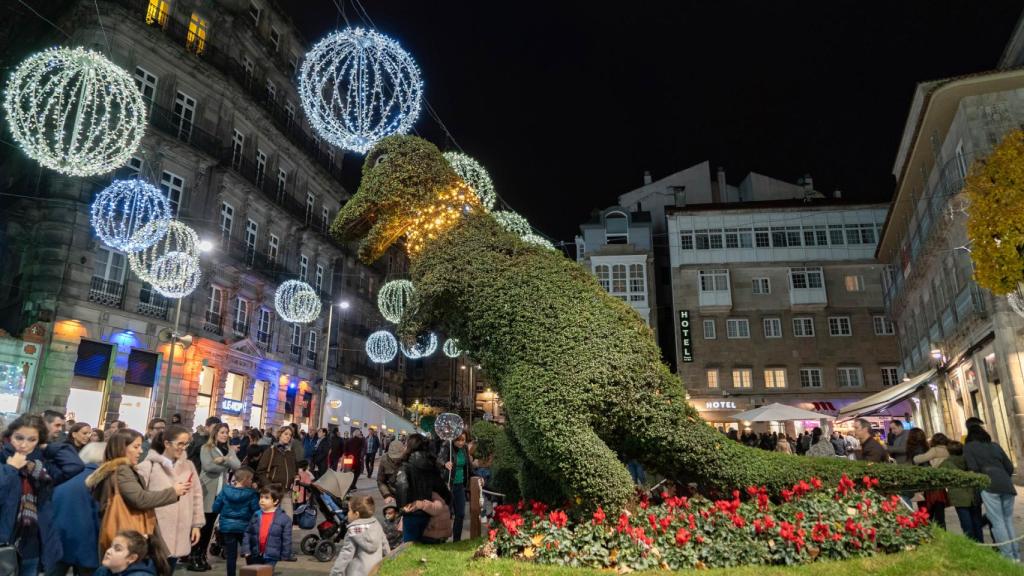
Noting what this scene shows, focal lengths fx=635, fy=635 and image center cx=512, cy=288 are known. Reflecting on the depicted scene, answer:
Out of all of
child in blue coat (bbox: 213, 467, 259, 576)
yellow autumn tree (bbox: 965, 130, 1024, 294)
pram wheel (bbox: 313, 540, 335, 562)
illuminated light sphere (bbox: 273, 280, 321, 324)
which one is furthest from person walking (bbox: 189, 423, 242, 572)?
illuminated light sphere (bbox: 273, 280, 321, 324)

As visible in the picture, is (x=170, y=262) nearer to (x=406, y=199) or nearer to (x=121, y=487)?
(x=406, y=199)

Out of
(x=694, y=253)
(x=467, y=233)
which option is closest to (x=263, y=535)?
(x=467, y=233)

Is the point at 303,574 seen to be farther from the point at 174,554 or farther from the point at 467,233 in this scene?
the point at 467,233

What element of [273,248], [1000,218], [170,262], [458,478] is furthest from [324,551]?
[273,248]

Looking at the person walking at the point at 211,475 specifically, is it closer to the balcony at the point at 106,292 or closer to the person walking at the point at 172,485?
the person walking at the point at 172,485

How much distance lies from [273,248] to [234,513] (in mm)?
27355

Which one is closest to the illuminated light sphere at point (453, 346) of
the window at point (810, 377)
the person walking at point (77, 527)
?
the person walking at point (77, 527)

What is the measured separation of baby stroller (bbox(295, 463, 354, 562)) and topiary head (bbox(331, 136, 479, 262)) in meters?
3.85

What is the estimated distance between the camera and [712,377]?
1507 inches

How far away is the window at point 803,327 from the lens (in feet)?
126

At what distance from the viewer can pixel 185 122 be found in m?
26.2

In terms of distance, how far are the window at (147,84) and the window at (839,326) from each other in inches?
1457

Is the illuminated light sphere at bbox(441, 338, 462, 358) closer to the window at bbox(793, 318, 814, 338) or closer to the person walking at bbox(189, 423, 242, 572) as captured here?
the person walking at bbox(189, 423, 242, 572)

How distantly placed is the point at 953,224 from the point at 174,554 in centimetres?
2292
